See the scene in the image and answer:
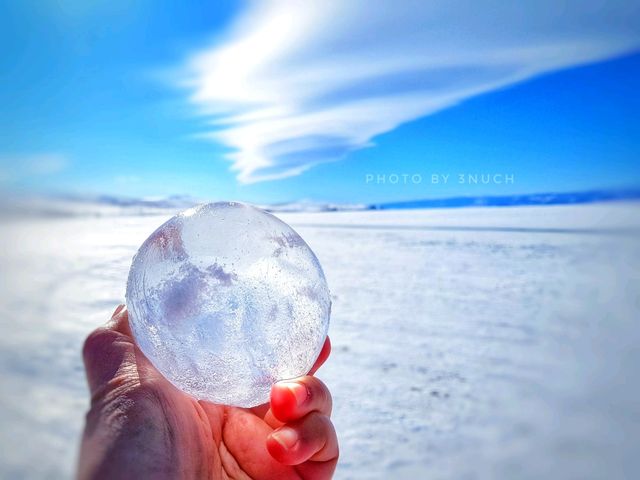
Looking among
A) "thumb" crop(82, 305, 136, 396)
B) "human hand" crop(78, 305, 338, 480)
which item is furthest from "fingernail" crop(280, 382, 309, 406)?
"thumb" crop(82, 305, 136, 396)

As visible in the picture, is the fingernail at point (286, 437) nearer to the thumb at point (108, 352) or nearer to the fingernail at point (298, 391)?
the fingernail at point (298, 391)

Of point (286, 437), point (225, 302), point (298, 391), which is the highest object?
point (225, 302)

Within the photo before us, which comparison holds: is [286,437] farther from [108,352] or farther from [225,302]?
[108,352]

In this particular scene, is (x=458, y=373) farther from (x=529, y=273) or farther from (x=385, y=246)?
(x=385, y=246)

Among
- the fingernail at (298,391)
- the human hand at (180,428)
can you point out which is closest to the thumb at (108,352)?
the human hand at (180,428)

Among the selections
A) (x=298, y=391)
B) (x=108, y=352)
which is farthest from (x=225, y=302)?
(x=108, y=352)
